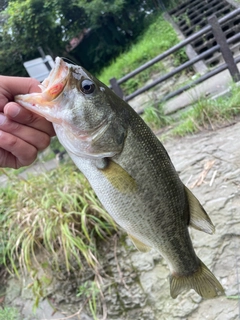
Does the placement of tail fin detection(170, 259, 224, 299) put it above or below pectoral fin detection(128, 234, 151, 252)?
below

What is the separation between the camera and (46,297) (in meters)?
3.02

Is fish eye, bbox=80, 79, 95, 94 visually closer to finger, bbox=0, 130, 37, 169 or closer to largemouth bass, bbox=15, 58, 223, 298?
largemouth bass, bbox=15, 58, 223, 298

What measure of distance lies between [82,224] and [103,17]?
7055 mm

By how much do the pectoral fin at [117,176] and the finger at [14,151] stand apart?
0.39 metres

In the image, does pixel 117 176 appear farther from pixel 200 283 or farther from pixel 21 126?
pixel 200 283

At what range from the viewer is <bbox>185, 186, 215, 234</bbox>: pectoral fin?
1491 millimetres

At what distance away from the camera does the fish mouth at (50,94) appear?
1.25 m

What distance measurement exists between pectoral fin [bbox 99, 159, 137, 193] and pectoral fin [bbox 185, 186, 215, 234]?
1.02 ft

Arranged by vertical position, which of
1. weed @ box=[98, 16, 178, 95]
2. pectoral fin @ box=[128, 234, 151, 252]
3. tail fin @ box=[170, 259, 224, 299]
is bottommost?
weed @ box=[98, 16, 178, 95]

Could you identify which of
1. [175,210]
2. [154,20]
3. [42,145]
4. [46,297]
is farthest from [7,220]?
[154,20]

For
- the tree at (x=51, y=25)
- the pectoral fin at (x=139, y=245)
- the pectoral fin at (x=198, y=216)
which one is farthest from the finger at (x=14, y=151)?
the tree at (x=51, y=25)

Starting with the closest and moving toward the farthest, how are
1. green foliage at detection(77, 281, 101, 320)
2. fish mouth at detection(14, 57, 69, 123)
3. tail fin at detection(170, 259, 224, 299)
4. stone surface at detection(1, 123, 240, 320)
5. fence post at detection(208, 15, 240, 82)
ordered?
fish mouth at detection(14, 57, 69, 123) < tail fin at detection(170, 259, 224, 299) < stone surface at detection(1, 123, 240, 320) < green foliage at detection(77, 281, 101, 320) < fence post at detection(208, 15, 240, 82)

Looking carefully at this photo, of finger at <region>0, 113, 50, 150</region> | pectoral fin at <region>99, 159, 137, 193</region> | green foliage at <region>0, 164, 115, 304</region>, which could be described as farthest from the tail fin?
green foliage at <region>0, 164, 115, 304</region>

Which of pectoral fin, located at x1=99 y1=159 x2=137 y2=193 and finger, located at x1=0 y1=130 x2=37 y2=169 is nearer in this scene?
pectoral fin, located at x1=99 y1=159 x2=137 y2=193
